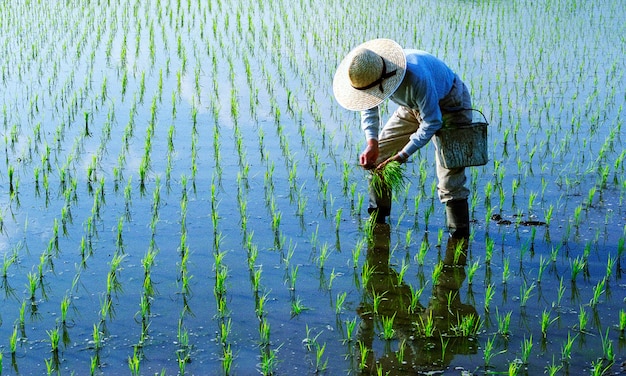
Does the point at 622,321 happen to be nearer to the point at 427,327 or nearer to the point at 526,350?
the point at 526,350

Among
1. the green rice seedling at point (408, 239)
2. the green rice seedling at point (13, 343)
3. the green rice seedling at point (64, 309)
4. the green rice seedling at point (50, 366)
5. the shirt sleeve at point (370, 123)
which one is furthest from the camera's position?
the green rice seedling at point (408, 239)

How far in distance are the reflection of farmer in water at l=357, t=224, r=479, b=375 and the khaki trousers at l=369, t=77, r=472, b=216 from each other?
236 millimetres

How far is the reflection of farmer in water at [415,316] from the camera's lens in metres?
3.21

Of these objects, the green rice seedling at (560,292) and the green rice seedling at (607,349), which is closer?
the green rice seedling at (607,349)

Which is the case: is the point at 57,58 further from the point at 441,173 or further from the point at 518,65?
the point at 441,173

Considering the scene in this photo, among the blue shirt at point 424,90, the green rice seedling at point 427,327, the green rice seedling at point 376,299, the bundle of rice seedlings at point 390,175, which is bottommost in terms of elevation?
the green rice seedling at point 427,327

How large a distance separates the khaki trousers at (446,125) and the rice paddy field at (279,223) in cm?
24

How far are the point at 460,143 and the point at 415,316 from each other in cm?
97

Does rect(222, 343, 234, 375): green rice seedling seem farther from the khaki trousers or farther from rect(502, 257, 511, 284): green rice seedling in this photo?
the khaki trousers

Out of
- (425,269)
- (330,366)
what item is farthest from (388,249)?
(330,366)

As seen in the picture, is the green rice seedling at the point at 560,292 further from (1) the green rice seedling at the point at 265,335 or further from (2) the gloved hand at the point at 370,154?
(1) the green rice seedling at the point at 265,335

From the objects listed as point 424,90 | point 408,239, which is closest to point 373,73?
point 424,90

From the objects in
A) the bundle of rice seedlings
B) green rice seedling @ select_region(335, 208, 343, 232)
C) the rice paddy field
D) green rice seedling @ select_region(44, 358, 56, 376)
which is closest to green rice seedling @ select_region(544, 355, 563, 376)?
the rice paddy field

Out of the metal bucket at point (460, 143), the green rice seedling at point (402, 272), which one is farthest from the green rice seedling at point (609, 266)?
the green rice seedling at point (402, 272)
